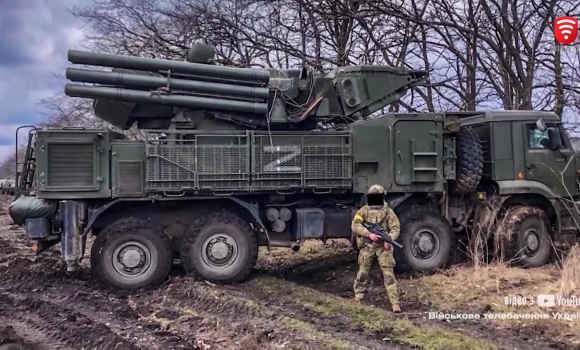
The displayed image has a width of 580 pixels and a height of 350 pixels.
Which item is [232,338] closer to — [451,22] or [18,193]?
[18,193]

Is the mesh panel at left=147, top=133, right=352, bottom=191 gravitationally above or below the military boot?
above

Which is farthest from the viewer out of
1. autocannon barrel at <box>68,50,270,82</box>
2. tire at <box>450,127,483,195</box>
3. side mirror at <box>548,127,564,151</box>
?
side mirror at <box>548,127,564,151</box>

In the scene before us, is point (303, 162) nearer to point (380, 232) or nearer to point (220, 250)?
point (220, 250)

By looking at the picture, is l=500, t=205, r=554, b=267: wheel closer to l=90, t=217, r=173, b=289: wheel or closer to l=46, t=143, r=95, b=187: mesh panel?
l=90, t=217, r=173, b=289: wheel

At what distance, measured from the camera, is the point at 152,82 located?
9969 mm

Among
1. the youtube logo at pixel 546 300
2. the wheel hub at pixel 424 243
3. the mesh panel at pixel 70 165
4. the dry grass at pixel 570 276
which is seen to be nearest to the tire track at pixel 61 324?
the mesh panel at pixel 70 165

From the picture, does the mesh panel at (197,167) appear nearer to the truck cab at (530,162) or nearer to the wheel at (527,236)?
the truck cab at (530,162)

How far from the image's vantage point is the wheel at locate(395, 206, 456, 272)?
10.5m

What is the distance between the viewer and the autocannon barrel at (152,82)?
9883 mm

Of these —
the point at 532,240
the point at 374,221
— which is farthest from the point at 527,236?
the point at 374,221

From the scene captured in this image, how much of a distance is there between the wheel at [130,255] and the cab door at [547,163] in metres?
6.19

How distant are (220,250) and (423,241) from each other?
3.19m

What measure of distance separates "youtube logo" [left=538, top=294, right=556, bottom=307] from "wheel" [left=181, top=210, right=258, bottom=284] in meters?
4.04

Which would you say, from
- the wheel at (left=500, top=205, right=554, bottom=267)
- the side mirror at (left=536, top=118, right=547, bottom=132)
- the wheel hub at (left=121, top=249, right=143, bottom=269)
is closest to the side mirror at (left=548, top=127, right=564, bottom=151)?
the side mirror at (left=536, top=118, right=547, bottom=132)
